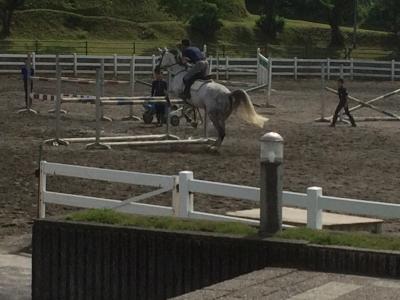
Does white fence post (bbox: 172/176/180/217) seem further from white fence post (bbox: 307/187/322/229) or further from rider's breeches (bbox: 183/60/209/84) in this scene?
rider's breeches (bbox: 183/60/209/84)

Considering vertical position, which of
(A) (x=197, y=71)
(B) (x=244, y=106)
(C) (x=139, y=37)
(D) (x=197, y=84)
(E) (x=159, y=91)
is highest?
(C) (x=139, y=37)

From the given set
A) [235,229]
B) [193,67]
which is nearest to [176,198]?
[235,229]

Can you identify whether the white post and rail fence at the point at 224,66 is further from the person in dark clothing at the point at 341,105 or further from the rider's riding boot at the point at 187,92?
the rider's riding boot at the point at 187,92

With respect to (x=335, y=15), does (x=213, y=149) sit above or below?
below

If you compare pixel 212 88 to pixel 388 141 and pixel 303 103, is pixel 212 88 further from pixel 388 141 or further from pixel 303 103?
pixel 303 103

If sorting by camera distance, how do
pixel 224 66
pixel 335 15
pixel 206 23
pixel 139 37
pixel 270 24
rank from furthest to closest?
pixel 335 15
pixel 270 24
pixel 206 23
pixel 139 37
pixel 224 66

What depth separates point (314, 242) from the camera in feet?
27.5

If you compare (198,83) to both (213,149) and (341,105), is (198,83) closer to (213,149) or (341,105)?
(213,149)

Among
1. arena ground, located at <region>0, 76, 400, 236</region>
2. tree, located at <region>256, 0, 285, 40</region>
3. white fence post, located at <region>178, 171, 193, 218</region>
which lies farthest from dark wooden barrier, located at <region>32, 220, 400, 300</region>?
tree, located at <region>256, 0, 285, 40</region>

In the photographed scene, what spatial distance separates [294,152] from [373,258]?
14245 millimetres

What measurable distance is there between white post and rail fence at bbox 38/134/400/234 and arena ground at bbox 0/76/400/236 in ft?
4.22

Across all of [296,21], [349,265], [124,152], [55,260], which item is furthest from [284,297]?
[296,21]

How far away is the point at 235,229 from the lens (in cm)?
896

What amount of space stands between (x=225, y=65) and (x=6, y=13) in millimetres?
26857
